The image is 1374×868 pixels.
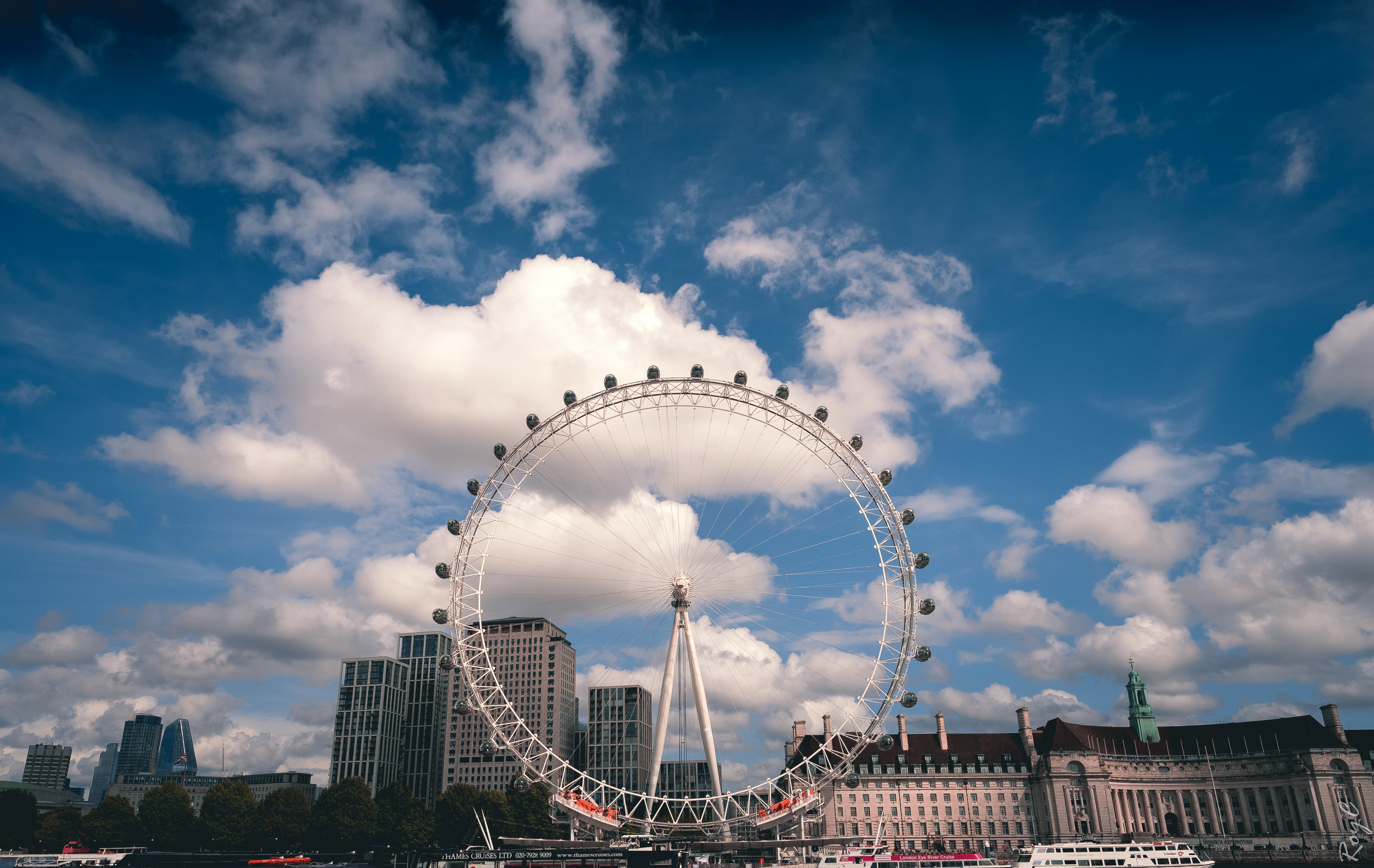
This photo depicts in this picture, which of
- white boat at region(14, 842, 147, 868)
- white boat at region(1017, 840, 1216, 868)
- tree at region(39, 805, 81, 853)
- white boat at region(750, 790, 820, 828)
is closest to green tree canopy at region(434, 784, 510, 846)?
white boat at region(14, 842, 147, 868)

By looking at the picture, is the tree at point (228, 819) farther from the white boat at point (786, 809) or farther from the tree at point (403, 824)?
the white boat at point (786, 809)

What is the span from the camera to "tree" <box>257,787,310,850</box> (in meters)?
101

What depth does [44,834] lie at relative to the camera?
347ft

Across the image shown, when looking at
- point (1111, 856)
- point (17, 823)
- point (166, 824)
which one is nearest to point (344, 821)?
point (166, 824)

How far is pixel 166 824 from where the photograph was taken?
101 meters

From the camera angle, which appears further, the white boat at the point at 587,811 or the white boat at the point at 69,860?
the white boat at the point at 69,860

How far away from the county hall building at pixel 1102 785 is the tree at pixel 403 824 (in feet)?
166

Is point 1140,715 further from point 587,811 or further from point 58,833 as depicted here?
point 58,833

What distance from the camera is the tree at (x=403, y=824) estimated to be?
10500 centimetres

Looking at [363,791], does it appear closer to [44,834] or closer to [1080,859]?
[44,834]

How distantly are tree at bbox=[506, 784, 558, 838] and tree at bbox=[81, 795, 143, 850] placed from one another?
141ft

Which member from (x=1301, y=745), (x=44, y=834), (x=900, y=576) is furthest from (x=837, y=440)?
(x=44, y=834)

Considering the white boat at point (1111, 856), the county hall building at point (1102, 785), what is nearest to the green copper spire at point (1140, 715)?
the county hall building at point (1102, 785)

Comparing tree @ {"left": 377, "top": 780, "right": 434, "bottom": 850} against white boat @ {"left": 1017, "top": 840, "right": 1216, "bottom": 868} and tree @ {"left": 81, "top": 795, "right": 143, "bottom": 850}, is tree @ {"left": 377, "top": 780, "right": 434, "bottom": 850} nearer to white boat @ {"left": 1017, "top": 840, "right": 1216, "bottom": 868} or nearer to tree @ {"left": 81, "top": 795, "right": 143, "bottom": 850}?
tree @ {"left": 81, "top": 795, "right": 143, "bottom": 850}
